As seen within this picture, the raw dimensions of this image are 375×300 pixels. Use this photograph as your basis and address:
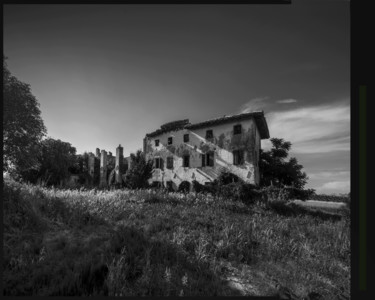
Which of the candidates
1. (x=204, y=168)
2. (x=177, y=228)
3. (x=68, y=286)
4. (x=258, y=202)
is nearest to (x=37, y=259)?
(x=68, y=286)

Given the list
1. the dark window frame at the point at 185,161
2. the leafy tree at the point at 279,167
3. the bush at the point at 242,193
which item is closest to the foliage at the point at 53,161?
the dark window frame at the point at 185,161

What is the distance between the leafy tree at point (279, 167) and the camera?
51.6 ft

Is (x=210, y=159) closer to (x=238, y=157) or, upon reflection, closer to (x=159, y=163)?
(x=238, y=157)

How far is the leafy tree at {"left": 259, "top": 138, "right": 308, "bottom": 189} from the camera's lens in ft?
51.6

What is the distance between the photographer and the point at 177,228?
5047mm

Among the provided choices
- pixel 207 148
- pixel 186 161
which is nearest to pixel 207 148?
pixel 207 148

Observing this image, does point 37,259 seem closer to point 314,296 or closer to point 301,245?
point 314,296

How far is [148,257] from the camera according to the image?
10.7 ft

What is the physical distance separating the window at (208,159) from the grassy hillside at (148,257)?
36.9ft

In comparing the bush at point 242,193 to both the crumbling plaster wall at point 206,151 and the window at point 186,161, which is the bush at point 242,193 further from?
the window at point 186,161

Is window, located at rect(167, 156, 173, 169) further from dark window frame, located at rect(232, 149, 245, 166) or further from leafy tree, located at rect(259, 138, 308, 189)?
leafy tree, located at rect(259, 138, 308, 189)

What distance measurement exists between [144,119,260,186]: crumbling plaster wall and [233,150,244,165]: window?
0.25 m

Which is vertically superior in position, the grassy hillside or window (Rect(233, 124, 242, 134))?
window (Rect(233, 124, 242, 134))

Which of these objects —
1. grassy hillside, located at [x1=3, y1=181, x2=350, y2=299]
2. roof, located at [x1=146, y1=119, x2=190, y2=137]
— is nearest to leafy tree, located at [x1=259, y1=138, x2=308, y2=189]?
roof, located at [x1=146, y1=119, x2=190, y2=137]
